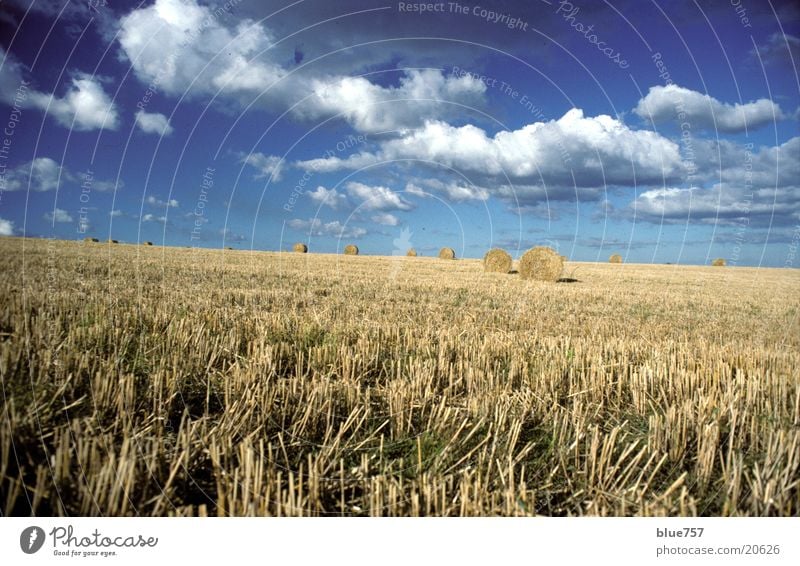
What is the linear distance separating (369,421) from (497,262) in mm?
22884

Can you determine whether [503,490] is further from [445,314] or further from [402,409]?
[445,314]

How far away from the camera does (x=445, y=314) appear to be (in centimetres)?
833

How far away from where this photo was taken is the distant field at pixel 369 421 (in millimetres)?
2154
